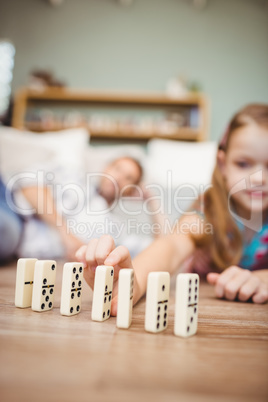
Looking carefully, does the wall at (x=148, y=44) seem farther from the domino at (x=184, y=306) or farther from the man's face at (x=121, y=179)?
the domino at (x=184, y=306)

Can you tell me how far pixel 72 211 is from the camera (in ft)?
5.52

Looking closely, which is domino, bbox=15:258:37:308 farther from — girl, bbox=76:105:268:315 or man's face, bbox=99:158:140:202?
man's face, bbox=99:158:140:202

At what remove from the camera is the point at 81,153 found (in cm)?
215

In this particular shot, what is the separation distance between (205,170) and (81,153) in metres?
0.76

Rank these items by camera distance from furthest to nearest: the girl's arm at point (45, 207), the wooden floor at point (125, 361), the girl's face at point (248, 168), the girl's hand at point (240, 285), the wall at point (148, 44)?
the wall at point (148, 44) → the girl's arm at point (45, 207) → the girl's face at point (248, 168) → the girl's hand at point (240, 285) → the wooden floor at point (125, 361)

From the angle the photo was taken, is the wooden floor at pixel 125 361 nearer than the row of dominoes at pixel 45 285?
Yes

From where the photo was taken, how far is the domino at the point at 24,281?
68 centimetres

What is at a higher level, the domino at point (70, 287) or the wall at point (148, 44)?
the wall at point (148, 44)

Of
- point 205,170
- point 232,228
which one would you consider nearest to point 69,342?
point 232,228

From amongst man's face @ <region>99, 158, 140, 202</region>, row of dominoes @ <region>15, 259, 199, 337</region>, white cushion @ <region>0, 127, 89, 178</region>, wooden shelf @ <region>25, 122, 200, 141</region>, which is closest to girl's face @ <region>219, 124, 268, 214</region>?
row of dominoes @ <region>15, 259, 199, 337</region>

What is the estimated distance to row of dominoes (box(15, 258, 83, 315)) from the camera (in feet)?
2.12

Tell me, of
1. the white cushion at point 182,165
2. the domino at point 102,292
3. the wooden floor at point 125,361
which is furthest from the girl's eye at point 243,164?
the white cushion at point 182,165

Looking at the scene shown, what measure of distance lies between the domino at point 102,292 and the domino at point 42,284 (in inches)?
4.5

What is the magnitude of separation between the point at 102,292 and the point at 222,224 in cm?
68
